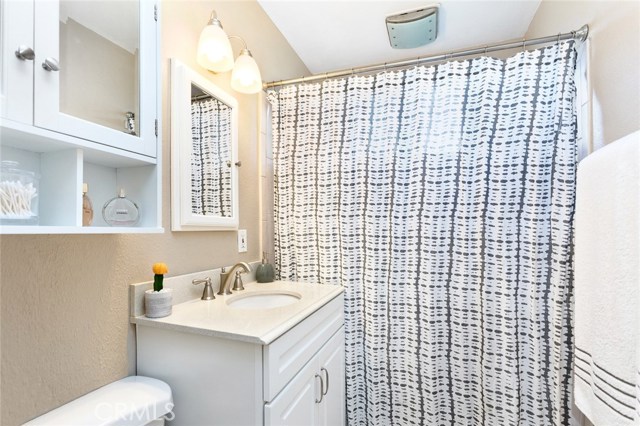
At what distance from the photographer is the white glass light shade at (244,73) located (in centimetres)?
140

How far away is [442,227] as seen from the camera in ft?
4.64

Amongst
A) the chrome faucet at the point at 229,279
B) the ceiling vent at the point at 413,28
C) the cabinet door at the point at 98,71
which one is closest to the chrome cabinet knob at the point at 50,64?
the cabinet door at the point at 98,71

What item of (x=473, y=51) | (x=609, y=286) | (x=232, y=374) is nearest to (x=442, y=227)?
(x=609, y=286)

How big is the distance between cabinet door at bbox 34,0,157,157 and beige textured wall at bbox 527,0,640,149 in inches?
58.5

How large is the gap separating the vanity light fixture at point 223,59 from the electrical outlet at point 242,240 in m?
0.70

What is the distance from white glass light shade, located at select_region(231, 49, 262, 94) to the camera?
1.40m

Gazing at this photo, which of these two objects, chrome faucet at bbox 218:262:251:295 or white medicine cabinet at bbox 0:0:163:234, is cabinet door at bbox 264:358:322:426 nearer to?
chrome faucet at bbox 218:262:251:295

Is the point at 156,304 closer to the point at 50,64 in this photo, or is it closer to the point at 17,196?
the point at 17,196

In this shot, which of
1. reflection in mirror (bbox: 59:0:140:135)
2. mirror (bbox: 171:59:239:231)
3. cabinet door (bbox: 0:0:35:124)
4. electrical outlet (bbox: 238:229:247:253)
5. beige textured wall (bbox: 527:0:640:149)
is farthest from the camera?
electrical outlet (bbox: 238:229:247:253)

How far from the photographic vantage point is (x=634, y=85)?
3.13 ft

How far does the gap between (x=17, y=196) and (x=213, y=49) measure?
91cm

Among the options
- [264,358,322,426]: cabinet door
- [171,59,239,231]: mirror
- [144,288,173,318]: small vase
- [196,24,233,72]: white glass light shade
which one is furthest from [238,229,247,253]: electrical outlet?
[196,24,233,72]: white glass light shade

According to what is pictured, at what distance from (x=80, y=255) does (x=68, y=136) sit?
37 centimetres

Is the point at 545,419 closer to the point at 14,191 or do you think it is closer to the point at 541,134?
the point at 541,134
